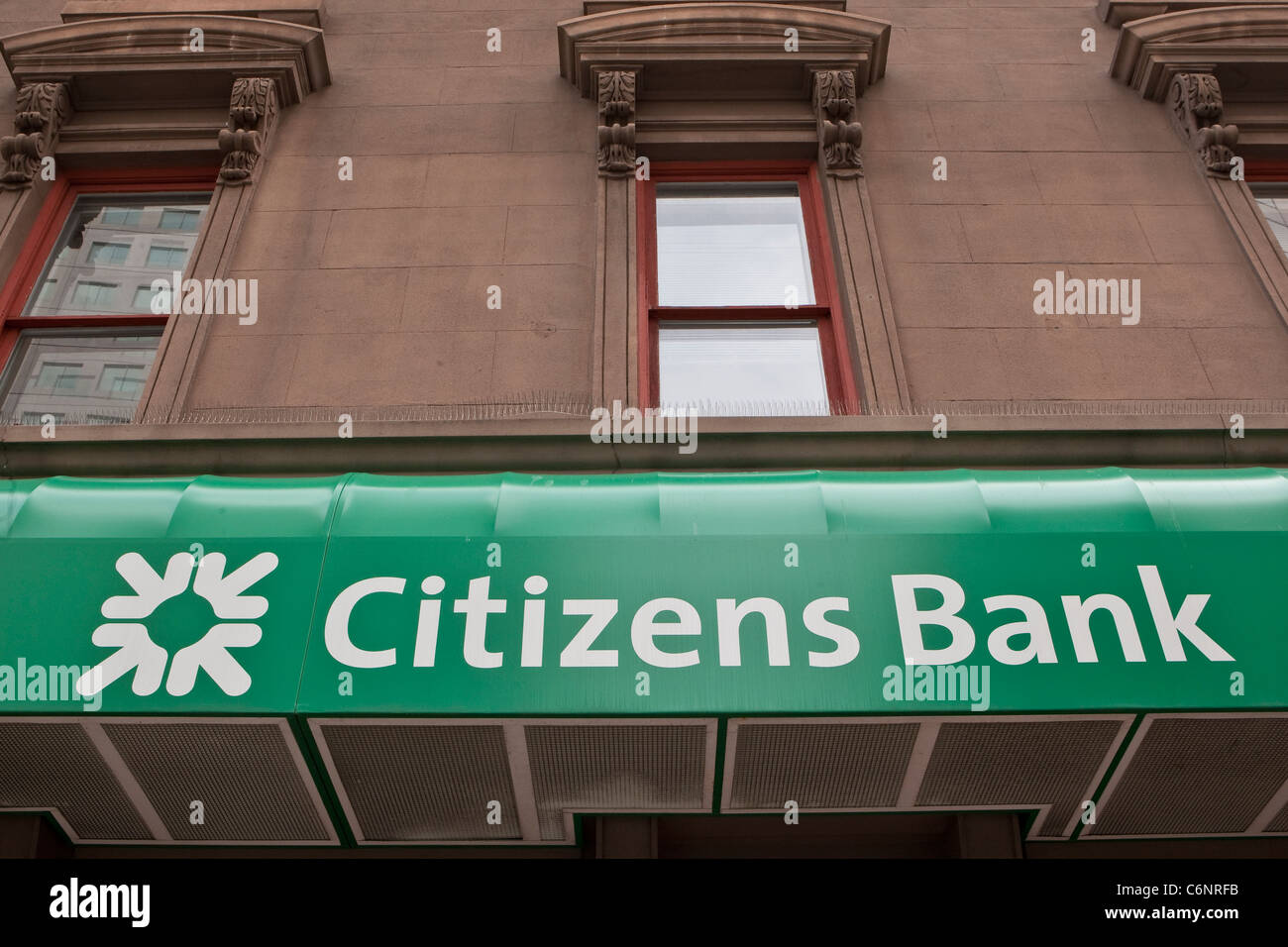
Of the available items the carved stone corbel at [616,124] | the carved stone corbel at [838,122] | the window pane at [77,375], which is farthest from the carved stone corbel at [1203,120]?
the window pane at [77,375]

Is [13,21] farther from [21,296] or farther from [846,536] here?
[846,536]

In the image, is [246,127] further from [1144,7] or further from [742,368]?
[1144,7]

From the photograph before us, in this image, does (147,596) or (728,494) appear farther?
(728,494)

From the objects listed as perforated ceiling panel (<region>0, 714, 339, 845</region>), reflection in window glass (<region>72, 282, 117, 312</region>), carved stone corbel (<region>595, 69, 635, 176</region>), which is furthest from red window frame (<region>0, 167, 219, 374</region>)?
perforated ceiling panel (<region>0, 714, 339, 845</region>)

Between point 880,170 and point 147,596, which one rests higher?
point 880,170

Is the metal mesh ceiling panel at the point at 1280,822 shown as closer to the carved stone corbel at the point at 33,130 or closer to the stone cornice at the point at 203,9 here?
the carved stone corbel at the point at 33,130

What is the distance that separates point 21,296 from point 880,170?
680 centimetres

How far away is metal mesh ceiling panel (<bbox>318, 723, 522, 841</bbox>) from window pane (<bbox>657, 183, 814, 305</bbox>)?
4118mm

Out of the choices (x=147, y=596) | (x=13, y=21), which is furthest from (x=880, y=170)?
(x=13, y=21)

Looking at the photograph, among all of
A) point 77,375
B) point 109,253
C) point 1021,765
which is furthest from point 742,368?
point 109,253

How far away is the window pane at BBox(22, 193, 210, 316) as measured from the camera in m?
8.27

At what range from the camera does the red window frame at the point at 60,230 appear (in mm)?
8016

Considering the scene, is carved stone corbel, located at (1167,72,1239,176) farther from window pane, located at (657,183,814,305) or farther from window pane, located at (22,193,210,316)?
window pane, located at (22,193,210,316)
